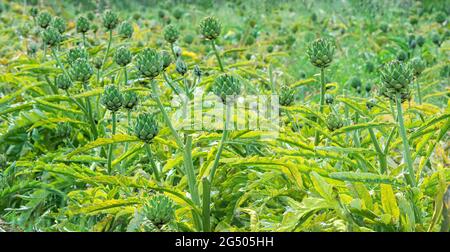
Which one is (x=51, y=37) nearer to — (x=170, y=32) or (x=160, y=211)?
(x=170, y=32)

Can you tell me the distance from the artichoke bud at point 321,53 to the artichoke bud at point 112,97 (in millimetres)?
495

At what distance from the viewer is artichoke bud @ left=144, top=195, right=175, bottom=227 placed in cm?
138

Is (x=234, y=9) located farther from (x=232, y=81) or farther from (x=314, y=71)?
(x=232, y=81)

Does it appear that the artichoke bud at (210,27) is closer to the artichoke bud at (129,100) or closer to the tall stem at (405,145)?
the artichoke bud at (129,100)

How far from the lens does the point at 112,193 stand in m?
1.69

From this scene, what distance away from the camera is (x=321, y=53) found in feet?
5.83

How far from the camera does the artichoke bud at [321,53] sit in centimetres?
178

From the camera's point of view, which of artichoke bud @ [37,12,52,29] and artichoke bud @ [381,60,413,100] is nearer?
artichoke bud @ [381,60,413,100]

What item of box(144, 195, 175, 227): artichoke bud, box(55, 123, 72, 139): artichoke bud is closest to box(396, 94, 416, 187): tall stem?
box(144, 195, 175, 227): artichoke bud

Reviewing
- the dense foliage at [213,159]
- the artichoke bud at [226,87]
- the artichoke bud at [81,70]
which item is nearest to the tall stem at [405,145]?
the dense foliage at [213,159]

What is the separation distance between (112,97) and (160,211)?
1.61 feet

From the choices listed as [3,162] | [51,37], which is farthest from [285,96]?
[3,162]

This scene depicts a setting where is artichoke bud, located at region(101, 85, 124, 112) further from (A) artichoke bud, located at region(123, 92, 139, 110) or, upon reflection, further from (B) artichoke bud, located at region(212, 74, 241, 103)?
(B) artichoke bud, located at region(212, 74, 241, 103)

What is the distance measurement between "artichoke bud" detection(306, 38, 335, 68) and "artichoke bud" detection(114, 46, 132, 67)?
0.68 meters
